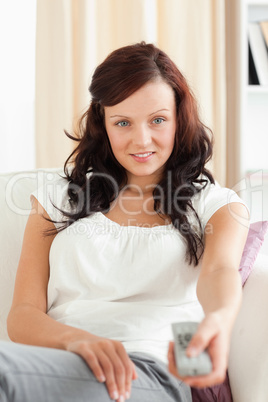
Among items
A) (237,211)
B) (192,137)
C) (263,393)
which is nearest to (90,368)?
(263,393)

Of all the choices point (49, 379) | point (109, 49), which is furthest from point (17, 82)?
point (49, 379)

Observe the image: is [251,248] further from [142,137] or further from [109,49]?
[109,49]

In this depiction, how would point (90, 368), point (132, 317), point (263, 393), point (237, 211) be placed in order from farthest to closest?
point (237, 211) → point (132, 317) → point (263, 393) → point (90, 368)

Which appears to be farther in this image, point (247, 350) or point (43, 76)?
point (43, 76)

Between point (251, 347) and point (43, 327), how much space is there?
485mm

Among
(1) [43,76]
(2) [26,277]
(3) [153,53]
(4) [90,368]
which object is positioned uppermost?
(1) [43,76]

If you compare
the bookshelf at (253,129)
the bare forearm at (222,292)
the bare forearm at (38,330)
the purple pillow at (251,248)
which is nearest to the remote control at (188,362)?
the bare forearm at (222,292)

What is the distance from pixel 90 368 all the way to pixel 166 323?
0.32m

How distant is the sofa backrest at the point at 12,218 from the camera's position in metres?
1.66

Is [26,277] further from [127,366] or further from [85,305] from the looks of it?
[127,366]

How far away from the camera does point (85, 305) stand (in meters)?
1.39

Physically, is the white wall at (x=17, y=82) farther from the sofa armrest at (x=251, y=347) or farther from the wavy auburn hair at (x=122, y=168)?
the sofa armrest at (x=251, y=347)

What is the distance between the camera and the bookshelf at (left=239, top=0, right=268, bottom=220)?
2.47 metres

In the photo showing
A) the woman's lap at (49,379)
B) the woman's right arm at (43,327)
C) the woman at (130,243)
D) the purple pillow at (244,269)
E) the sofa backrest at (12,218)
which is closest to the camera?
the woman's lap at (49,379)
